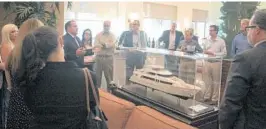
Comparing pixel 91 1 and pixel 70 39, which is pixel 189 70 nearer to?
pixel 70 39

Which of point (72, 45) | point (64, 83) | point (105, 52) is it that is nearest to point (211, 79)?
point (64, 83)

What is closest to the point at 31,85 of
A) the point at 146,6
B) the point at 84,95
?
the point at 84,95

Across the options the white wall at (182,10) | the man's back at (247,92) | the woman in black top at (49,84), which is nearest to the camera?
the woman in black top at (49,84)

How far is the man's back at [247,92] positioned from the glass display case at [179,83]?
453 mm

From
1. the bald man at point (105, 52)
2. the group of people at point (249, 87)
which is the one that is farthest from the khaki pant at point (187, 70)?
the bald man at point (105, 52)

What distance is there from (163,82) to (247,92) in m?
0.84

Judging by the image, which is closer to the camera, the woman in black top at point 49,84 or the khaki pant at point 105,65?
the woman in black top at point 49,84

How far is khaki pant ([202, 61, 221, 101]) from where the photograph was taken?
8.25 feet

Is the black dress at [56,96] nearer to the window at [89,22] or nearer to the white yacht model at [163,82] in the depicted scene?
the white yacht model at [163,82]

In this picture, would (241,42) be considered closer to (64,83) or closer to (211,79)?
(211,79)

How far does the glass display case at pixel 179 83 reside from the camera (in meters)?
2.26

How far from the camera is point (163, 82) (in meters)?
2.40

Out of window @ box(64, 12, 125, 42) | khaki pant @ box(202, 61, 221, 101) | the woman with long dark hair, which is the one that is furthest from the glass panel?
window @ box(64, 12, 125, 42)

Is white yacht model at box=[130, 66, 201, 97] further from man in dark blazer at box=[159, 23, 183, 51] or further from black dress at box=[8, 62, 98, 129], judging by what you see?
man in dark blazer at box=[159, 23, 183, 51]
